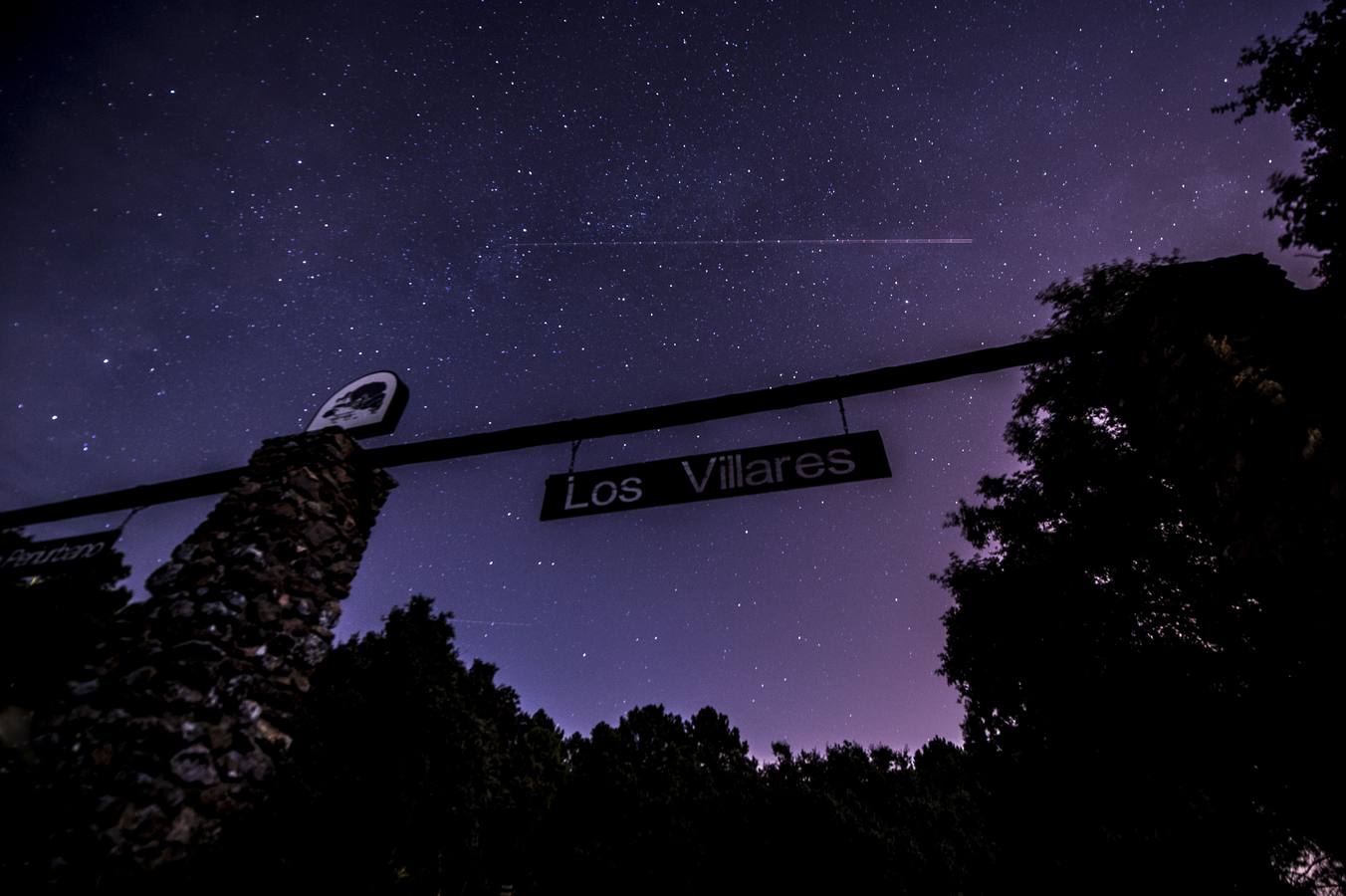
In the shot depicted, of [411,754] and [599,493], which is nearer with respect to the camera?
[599,493]

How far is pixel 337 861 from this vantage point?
2.88 meters

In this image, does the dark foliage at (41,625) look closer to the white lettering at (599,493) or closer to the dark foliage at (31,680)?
the dark foliage at (31,680)

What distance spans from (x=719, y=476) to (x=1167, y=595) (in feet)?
34.8

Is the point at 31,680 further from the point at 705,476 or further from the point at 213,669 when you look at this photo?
the point at 705,476

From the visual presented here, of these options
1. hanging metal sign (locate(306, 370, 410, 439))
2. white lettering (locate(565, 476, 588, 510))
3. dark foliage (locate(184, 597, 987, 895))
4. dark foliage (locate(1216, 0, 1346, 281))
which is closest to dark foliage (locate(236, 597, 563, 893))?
dark foliage (locate(184, 597, 987, 895))

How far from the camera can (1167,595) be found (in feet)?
31.1

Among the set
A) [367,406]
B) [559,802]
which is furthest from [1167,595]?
[559,802]

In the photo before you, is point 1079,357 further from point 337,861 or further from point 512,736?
point 512,736

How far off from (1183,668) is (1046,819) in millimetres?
5679

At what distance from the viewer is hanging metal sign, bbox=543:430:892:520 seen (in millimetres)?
3824

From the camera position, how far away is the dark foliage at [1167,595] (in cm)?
252

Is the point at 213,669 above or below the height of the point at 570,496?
below

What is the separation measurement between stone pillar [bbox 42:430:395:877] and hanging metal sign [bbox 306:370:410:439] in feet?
2.13

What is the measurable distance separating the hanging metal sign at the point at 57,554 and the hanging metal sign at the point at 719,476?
5.24 m
